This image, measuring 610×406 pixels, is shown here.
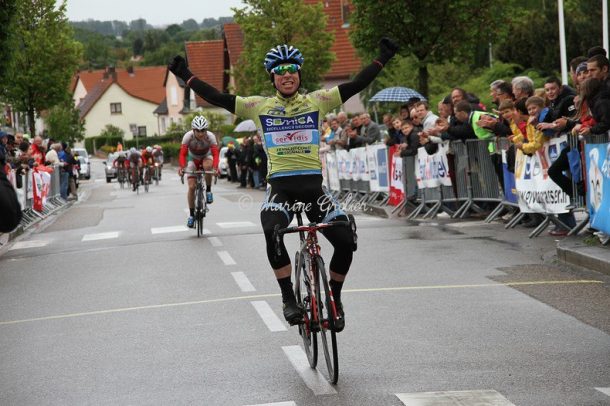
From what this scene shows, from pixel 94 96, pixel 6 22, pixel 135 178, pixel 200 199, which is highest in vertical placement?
pixel 94 96

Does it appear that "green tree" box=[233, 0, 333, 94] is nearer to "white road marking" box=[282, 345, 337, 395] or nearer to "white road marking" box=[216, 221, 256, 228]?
"white road marking" box=[216, 221, 256, 228]

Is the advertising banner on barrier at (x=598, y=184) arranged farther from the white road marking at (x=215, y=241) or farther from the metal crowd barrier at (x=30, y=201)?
the metal crowd barrier at (x=30, y=201)

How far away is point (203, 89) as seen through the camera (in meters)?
8.10

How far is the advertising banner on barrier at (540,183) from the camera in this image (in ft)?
47.9

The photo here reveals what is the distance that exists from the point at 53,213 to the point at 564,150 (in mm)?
19709

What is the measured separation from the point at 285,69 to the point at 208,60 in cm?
10047

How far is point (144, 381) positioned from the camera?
7293mm

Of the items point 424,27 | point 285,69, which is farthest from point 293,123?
point 424,27

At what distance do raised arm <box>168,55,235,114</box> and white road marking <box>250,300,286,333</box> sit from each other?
75.9 inches

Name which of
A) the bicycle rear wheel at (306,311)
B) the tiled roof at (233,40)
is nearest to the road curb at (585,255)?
the bicycle rear wheel at (306,311)

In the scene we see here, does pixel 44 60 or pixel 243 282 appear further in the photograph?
pixel 44 60

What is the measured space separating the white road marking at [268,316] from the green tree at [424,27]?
18393 mm

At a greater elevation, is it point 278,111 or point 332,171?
point 278,111

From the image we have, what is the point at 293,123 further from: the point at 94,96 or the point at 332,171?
the point at 94,96
